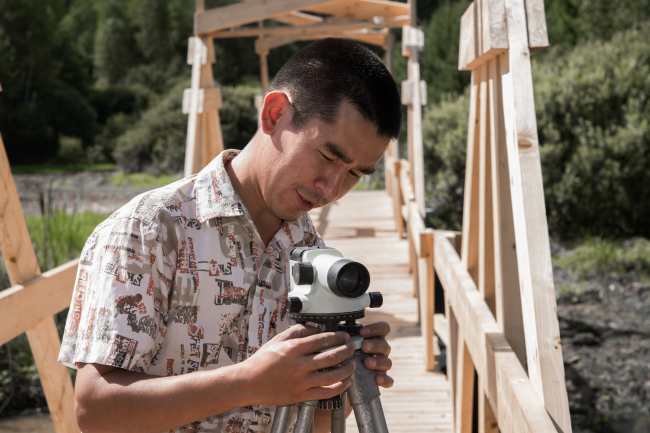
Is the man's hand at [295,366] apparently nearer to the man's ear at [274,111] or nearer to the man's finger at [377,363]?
the man's finger at [377,363]

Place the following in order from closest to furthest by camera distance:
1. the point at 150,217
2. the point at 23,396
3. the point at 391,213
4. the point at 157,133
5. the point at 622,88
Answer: the point at 150,217, the point at 23,396, the point at 391,213, the point at 622,88, the point at 157,133

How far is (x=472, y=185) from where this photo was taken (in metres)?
2.60

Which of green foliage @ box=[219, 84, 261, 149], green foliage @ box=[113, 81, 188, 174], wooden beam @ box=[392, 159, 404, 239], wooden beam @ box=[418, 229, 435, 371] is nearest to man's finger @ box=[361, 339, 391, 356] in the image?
wooden beam @ box=[418, 229, 435, 371]

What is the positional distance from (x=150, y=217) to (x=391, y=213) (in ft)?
25.7

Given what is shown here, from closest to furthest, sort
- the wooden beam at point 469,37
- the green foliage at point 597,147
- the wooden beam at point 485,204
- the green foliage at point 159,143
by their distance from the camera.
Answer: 1. the wooden beam at point 469,37
2. the wooden beam at point 485,204
3. the green foliage at point 597,147
4. the green foliage at point 159,143

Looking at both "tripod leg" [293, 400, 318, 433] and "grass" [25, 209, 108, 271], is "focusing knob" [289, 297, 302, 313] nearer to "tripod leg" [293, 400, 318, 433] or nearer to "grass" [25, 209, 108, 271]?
"tripod leg" [293, 400, 318, 433]

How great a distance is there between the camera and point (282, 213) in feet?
4.76

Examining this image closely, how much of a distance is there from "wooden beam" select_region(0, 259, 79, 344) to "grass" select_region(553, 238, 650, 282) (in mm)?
8290

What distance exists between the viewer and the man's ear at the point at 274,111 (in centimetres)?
141

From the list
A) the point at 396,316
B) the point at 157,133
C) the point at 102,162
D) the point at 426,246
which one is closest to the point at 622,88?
the point at 396,316

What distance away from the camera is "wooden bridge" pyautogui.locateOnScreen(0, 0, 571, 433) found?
1.57m

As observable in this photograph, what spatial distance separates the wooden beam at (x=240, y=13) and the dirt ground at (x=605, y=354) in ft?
5.55

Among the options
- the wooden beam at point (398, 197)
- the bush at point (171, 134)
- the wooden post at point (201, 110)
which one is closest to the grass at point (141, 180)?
the bush at point (171, 134)

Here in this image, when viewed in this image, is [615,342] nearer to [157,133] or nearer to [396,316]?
[396,316]
